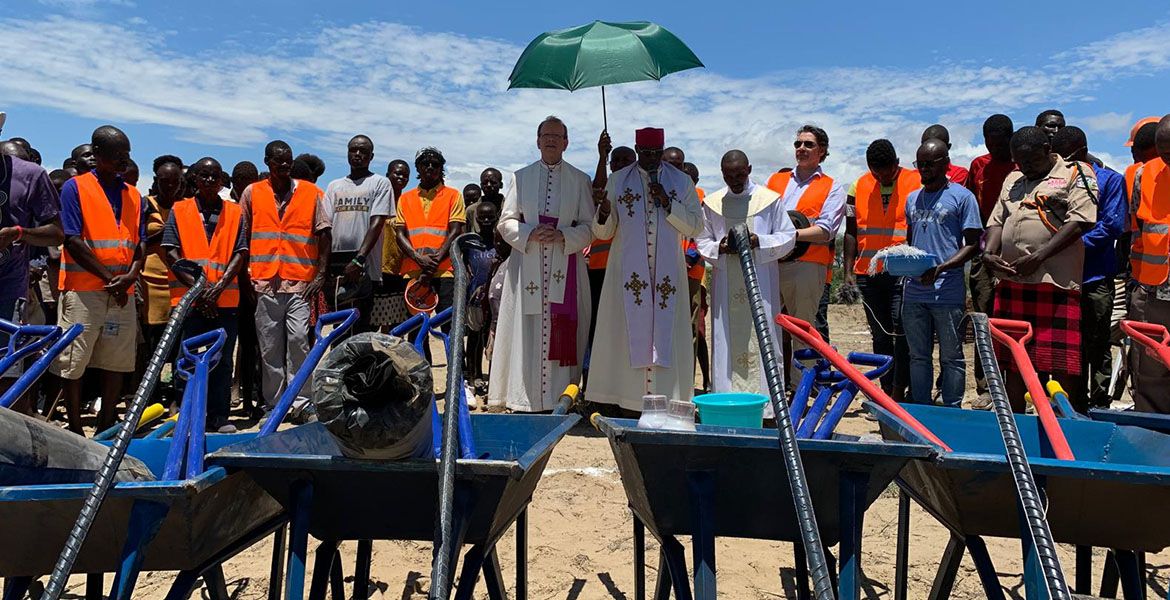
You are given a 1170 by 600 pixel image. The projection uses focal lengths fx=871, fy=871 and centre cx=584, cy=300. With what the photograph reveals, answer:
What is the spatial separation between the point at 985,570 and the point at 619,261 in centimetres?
399

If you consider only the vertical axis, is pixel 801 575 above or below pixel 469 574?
below

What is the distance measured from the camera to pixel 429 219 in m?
7.31

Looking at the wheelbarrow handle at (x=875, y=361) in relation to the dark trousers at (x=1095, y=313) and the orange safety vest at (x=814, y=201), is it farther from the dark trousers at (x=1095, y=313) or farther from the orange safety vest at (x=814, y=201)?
the orange safety vest at (x=814, y=201)

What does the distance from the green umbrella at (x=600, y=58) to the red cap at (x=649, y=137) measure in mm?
345

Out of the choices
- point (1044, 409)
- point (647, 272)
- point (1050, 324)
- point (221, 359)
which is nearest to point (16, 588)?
point (1044, 409)

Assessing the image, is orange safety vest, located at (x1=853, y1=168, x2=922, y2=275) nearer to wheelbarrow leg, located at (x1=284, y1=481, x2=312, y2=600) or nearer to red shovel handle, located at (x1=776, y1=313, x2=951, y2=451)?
red shovel handle, located at (x1=776, y1=313, x2=951, y2=451)

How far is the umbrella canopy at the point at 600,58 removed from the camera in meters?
5.51

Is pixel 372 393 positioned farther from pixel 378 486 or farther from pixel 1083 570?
pixel 1083 570

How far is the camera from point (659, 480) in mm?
2432

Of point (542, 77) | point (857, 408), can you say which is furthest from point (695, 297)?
point (542, 77)

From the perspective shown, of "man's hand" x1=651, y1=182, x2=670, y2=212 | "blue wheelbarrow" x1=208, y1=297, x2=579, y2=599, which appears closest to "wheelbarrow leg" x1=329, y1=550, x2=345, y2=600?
"blue wheelbarrow" x1=208, y1=297, x2=579, y2=599

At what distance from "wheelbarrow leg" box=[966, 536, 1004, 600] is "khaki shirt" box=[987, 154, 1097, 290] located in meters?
3.12

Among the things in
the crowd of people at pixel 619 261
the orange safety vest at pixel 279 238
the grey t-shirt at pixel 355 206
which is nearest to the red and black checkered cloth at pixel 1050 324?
the crowd of people at pixel 619 261

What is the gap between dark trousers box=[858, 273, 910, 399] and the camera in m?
6.50
